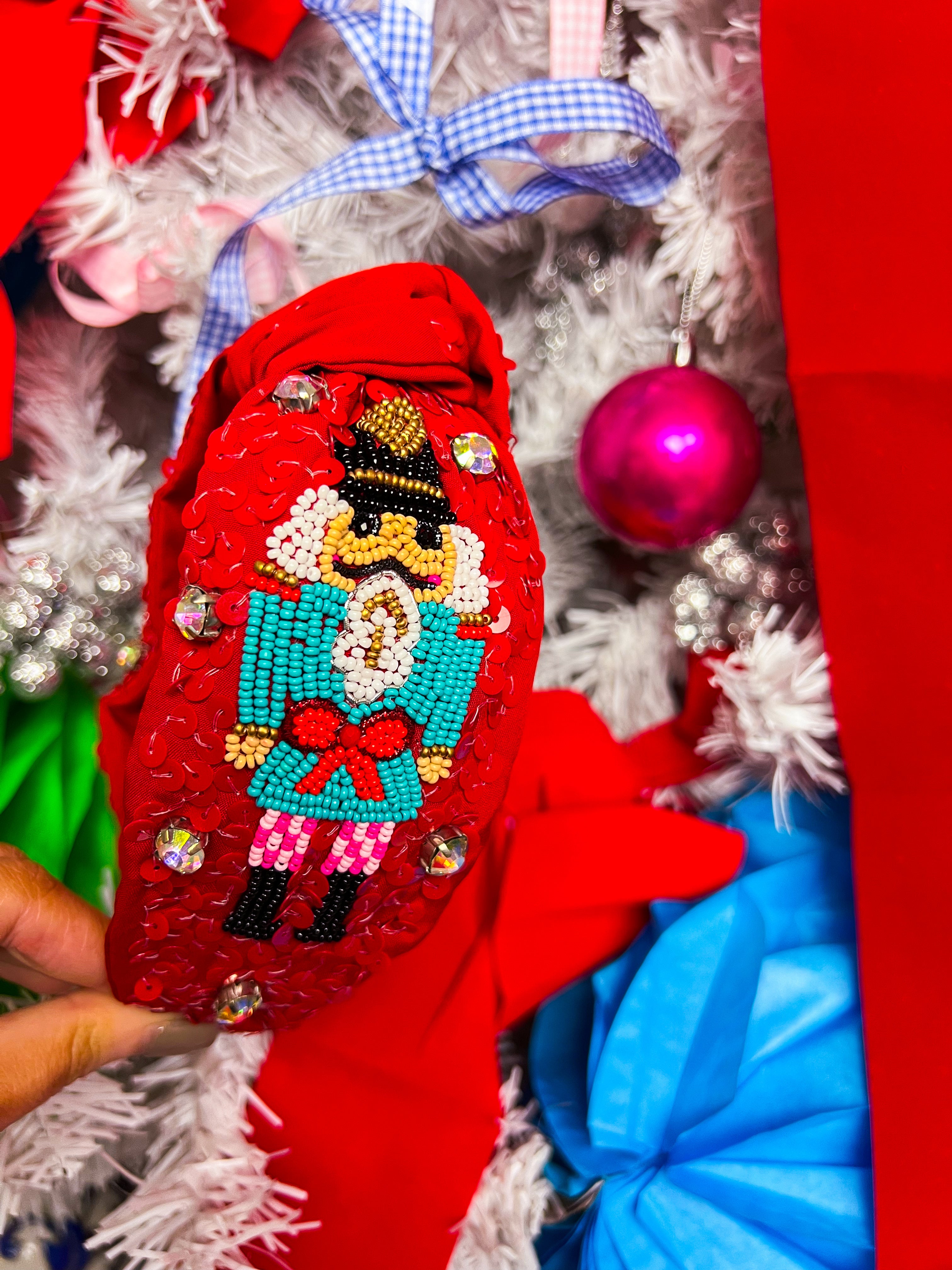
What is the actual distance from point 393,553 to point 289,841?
123 millimetres

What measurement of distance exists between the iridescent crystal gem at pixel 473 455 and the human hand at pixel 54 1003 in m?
0.26

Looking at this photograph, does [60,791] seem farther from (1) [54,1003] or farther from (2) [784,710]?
(2) [784,710]

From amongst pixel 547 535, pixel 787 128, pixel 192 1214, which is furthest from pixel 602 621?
pixel 192 1214

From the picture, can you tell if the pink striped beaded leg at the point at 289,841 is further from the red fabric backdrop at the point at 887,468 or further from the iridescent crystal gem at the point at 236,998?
the red fabric backdrop at the point at 887,468

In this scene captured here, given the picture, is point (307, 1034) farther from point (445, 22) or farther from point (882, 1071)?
point (445, 22)

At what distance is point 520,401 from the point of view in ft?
1.99

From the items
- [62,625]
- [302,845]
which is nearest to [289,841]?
[302,845]

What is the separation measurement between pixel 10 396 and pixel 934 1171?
0.63 m

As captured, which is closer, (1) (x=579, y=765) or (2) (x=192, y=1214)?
(2) (x=192, y=1214)

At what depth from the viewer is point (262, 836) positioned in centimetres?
37

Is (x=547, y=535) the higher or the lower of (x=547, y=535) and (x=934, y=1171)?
the higher

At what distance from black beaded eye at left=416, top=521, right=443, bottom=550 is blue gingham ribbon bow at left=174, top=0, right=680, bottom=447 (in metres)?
0.23

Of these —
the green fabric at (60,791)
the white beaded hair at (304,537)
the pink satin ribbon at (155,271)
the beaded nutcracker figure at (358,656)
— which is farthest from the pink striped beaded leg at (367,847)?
the pink satin ribbon at (155,271)

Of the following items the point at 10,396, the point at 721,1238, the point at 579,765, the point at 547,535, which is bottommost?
the point at 721,1238
